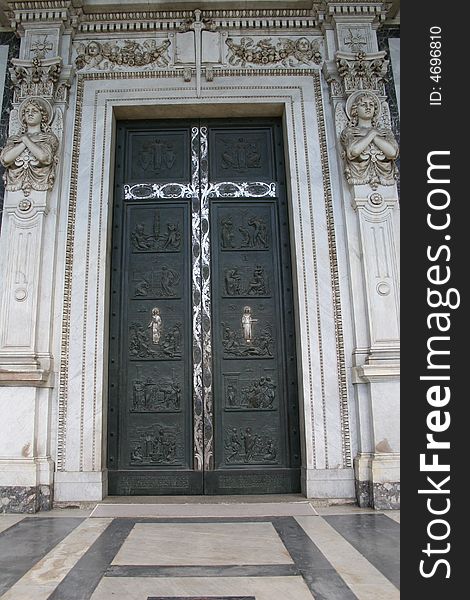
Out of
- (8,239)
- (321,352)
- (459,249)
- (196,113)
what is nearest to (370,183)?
(321,352)

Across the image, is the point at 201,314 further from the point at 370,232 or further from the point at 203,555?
the point at 203,555

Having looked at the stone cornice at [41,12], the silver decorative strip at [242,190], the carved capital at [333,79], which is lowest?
the silver decorative strip at [242,190]

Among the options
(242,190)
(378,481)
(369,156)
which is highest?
(369,156)

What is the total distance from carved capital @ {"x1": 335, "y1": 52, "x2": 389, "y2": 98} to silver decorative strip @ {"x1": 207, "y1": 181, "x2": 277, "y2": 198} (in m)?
1.50

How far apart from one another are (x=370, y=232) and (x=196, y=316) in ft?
7.13

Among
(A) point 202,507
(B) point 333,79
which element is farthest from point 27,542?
(B) point 333,79

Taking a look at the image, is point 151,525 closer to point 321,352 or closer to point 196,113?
point 321,352

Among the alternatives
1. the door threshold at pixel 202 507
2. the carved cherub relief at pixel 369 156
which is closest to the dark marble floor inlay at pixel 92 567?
the door threshold at pixel 202 507

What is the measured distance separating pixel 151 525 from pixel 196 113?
4833mm

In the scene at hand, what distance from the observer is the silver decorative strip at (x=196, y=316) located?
18.8ft

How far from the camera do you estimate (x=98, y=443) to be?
5.39 m

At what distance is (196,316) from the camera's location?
19.8 feet

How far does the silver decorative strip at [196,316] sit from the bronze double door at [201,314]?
0.01 m

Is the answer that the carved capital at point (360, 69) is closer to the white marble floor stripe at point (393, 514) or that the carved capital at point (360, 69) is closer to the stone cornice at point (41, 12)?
the stone cornice at point (41, 12)
